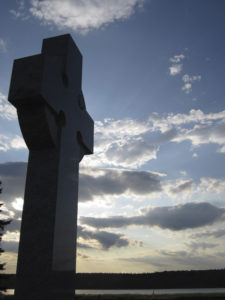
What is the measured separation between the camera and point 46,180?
8055mm

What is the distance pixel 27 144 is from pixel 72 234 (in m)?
2.86

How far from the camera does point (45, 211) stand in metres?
7.71

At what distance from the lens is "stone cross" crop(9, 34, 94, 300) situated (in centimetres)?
727

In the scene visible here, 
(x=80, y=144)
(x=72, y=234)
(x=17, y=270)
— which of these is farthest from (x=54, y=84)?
(x=17, y=270)

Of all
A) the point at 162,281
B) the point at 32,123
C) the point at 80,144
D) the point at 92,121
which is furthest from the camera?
the point at 162,281

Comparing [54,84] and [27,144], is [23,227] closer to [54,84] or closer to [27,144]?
[27,144]

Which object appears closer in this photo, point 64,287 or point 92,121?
point 64,287

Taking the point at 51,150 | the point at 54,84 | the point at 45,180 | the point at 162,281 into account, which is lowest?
the point at 162,281

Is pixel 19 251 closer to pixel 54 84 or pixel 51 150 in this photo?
pixel 51 150

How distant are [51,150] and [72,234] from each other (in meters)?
2.48

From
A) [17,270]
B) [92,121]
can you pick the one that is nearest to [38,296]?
[17,270]

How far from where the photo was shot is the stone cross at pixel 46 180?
7.27 metres

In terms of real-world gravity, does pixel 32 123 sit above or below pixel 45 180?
above

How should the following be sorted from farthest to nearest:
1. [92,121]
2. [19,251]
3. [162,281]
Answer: [162,281] < [92,121] < [19,251]
